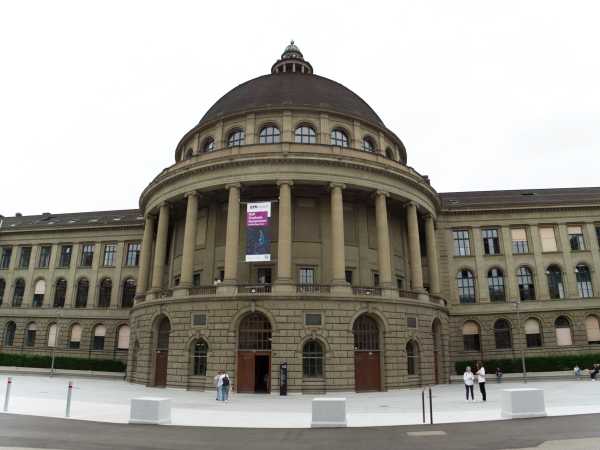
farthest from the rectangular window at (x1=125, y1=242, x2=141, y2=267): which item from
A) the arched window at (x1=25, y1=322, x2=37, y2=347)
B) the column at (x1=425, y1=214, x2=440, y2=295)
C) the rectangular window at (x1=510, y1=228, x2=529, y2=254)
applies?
the rectangular window at (x1=510, y1=228, x2=529, y2=254)

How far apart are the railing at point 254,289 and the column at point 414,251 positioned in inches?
495

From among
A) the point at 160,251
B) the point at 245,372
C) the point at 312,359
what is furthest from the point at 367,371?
the point at 160,251

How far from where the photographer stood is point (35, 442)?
13.1 meters

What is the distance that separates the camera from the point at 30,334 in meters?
57.0

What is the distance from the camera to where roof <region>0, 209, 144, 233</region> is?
58.0m

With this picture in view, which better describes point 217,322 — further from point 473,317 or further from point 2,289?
point 2,289

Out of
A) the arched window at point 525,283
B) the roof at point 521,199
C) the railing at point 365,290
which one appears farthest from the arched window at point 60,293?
the arched window at point 525,283

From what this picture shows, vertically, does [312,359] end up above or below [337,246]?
below

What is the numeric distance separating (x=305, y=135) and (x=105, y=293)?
3402 cm

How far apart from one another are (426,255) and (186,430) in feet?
115

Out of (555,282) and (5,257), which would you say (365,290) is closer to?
(555,282)

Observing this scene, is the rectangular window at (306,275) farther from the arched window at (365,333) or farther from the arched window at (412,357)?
the arched window at (412,357)

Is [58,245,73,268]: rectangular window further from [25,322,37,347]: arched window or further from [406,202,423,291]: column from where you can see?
[406,202,423,291]: column

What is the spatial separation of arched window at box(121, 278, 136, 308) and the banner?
29270mm
